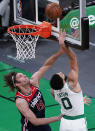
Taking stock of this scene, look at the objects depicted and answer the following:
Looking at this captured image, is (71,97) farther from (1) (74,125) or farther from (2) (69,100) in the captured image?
(1) (74,125)

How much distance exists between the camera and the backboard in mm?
9829

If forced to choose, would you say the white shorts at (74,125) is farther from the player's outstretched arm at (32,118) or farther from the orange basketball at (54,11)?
the orange basketball at (54,11)

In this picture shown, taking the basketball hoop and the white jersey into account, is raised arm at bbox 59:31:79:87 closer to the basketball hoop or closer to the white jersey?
the white jersey

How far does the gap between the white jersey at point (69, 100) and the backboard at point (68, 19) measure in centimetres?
312

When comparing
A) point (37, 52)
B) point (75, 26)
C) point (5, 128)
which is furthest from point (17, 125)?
point (37, 52)

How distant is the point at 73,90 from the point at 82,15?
386 cm

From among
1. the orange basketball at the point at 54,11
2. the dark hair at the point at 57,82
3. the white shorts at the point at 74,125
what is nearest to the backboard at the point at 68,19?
the orange basketball at the point at 54,11

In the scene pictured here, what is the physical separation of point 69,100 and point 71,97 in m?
0.05

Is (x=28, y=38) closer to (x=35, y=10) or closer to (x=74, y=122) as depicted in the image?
(x=35, y=10)

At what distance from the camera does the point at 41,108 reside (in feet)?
21.6

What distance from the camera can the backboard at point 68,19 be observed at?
983cm

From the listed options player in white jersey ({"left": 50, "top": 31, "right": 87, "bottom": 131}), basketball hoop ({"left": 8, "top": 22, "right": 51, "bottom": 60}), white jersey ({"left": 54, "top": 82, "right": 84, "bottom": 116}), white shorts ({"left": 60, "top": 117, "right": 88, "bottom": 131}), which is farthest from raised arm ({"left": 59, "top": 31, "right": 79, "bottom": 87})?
basketball hoop ({"left": 8, "top": 22, "right": 51, "bottom": 60})

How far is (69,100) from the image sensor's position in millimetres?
6355

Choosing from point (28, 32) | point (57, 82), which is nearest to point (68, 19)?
point (28, 32)
